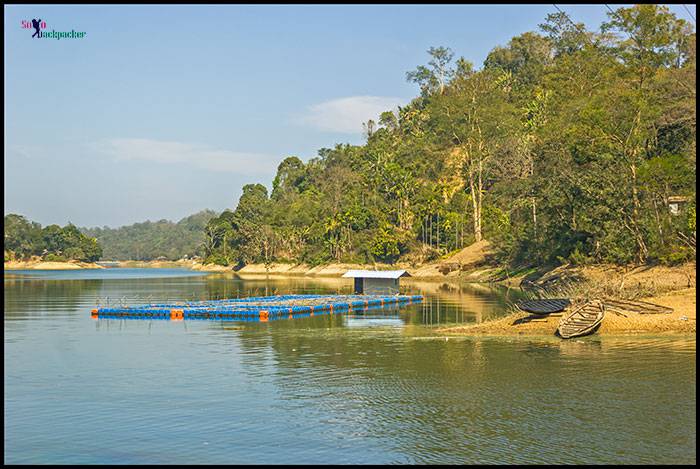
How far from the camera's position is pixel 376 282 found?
240 feet

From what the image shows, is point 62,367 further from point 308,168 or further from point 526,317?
point 308,168

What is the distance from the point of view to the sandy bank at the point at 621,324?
40250 millimetres

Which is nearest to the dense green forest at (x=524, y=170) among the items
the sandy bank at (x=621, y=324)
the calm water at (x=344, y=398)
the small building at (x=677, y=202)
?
the small building at (x=677, y=202)

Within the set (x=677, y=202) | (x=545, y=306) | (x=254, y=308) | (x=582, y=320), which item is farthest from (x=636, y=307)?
(x=254, y=308)

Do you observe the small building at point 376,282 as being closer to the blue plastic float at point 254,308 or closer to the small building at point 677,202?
the blue plastic float at point 254,308

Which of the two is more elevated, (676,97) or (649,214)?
(676,97)

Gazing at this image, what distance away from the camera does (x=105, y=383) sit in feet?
100

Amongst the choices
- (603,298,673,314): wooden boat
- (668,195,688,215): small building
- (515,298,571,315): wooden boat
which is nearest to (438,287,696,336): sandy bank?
(603,298,673,314): wooden boat

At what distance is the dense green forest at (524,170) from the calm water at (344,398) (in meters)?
29.8

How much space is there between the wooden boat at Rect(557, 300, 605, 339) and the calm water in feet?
3.43

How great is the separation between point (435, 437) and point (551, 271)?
6198 centimetres

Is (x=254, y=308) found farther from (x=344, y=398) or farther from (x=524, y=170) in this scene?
(x=524, y=170)

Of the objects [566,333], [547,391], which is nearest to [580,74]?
[566,333]

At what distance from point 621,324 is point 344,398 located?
20012 mm
